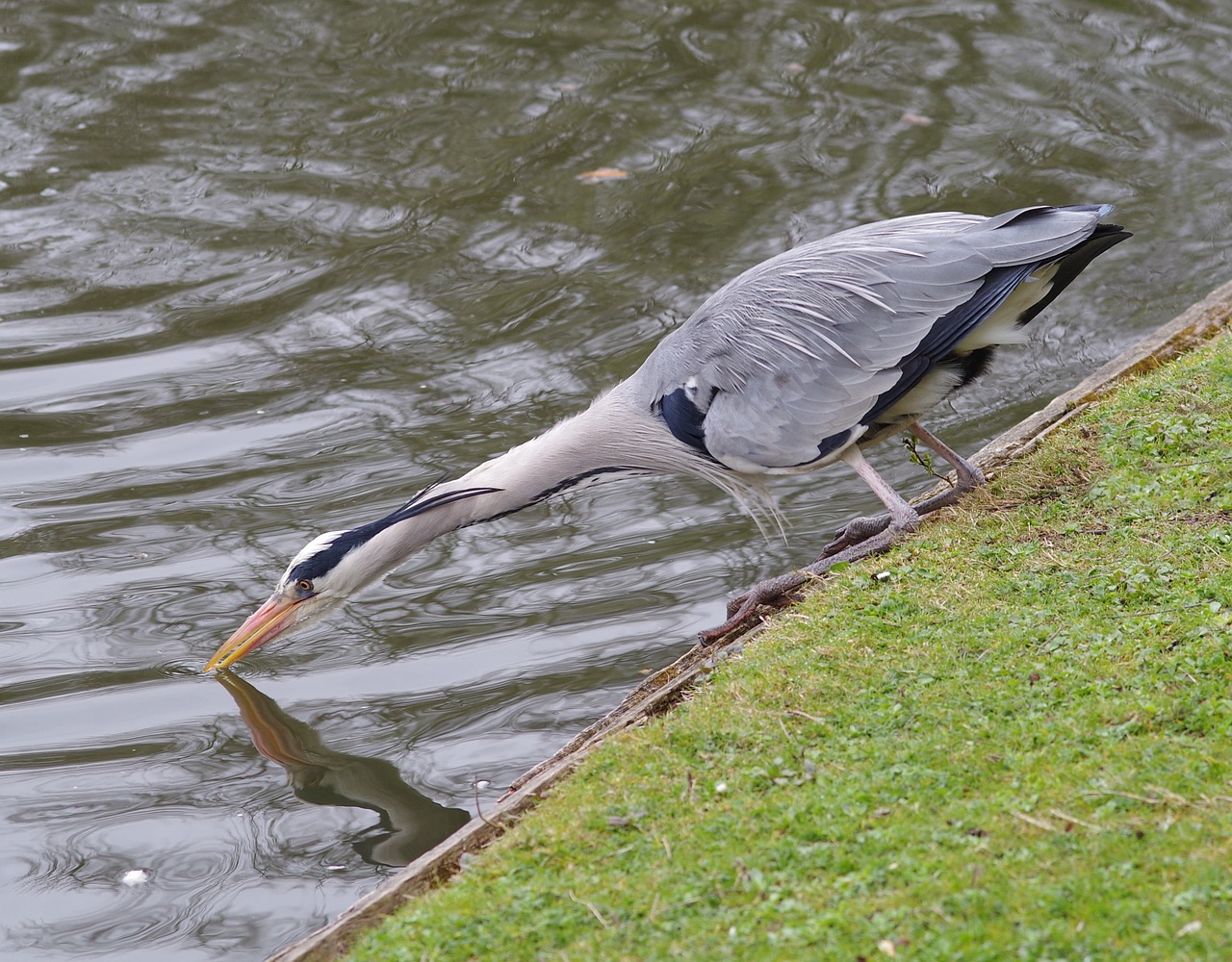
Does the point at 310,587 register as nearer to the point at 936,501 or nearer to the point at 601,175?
the point at 936,501

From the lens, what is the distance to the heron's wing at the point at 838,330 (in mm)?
5395

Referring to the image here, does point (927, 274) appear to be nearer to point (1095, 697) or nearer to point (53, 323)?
point (1095, 697)

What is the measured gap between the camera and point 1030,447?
19.5ft

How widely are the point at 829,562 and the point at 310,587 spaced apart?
2.18 meters

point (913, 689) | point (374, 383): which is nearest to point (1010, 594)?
point (913, 689)

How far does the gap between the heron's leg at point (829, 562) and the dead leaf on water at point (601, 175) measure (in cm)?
584

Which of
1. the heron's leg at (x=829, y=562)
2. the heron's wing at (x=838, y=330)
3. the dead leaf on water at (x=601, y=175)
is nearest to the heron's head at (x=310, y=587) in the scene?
the heron's wing at (x=838, y=330)

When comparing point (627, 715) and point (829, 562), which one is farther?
point (829, 562)

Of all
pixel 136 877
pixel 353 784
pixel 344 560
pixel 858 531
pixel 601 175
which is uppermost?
pixel 601 175

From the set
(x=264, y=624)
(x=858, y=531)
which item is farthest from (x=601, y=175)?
(x=264, y=624)

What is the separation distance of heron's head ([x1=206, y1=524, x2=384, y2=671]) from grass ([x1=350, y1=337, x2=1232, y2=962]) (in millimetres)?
1931

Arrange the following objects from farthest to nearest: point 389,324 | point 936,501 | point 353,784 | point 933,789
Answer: point 389,324, point 936,501, point 353,784, point 933,789

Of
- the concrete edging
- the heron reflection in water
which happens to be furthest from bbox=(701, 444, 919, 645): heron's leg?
the heron reflection in water

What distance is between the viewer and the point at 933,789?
11.8 ft
